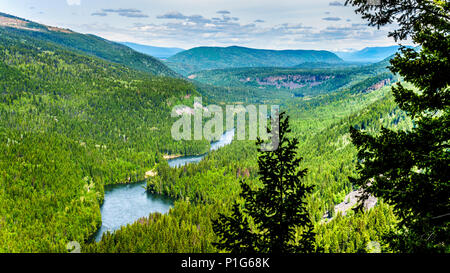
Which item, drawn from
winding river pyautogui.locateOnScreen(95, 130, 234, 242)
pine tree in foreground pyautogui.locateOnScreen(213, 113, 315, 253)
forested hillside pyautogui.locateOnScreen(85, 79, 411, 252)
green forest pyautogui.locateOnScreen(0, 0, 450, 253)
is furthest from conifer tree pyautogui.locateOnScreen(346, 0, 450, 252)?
winding river pyautogui.locateOnScreen(95, 130, 234, 242)

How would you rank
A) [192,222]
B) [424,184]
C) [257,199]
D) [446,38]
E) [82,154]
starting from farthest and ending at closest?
[82,154] < [192,222] < [257,199] < [446,38] < [424,184]

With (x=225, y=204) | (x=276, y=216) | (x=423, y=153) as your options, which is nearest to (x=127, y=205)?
(x=225, y=204)

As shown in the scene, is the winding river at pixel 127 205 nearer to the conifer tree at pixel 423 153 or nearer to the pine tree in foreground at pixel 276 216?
the pine tree in foreground at pixel 276 216

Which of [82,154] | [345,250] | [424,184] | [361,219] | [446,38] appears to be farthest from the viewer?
[82,154]

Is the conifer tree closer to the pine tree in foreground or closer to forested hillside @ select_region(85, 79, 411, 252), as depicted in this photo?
the pine tree in foreground

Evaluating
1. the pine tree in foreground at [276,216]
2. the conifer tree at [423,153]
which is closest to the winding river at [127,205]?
the pine tree in foreground at [276,216]

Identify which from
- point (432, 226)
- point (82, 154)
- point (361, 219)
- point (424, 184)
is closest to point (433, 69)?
point (424, 184)

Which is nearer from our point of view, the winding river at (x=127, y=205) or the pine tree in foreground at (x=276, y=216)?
the pine tree in foreground at (x=276, y=216)
